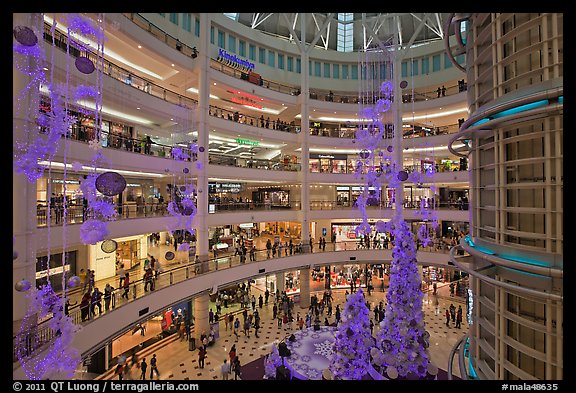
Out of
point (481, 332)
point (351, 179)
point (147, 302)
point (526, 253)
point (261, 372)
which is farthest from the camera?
point (351, 179)

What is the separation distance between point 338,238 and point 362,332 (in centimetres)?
1849

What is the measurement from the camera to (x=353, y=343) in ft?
27.5

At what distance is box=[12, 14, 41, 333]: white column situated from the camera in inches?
255

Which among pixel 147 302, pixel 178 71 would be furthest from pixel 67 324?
pixel 178 71

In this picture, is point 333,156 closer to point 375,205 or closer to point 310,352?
point 375,205

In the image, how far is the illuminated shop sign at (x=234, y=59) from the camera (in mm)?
19969

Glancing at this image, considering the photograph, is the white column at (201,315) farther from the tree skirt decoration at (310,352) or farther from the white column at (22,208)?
the white column at (22,208)

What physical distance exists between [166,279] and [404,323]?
398 inches

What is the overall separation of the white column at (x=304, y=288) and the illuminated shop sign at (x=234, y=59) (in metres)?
16.1

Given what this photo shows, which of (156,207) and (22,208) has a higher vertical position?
(22,208)

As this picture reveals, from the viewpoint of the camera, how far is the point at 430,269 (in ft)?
76.9

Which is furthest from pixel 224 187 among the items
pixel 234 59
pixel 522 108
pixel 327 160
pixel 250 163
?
pixel 522 108

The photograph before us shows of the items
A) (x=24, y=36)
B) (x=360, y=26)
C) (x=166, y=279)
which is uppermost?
(x=360, y=26)
